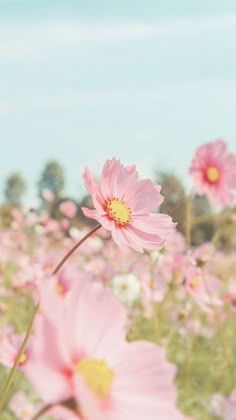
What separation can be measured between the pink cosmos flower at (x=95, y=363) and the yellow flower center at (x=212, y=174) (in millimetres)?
997

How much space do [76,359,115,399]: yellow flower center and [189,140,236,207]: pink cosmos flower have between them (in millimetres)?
996

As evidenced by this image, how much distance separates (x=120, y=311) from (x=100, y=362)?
25 millimetres

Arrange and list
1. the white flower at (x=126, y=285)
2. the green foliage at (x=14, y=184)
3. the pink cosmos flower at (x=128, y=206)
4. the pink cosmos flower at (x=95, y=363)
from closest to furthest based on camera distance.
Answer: the pink cosmos flower at (x=95, y=363)
the pink cosmos flower at (x=128, y=206)
the white flower at (x=126, y=285)
the green foliage at (x=14, y=184)

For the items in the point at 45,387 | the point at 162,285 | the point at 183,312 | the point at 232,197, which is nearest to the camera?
the point at 45,387

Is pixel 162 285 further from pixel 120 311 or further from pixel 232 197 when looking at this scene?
pixel 120 311

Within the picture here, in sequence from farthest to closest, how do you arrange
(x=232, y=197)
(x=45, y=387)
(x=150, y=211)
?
(x=232, y=197) → (x=150, y=211) → (x=45, y=387)

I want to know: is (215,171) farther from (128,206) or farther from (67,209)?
(67,209)

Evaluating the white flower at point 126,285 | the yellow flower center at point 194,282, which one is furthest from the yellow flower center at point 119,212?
the white flower at point 126,285

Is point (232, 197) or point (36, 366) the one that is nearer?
point (36, 366)

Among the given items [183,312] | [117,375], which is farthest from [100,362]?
[183,312]

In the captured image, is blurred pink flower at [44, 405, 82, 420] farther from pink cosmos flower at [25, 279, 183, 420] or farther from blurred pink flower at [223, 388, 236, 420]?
blurred pink flower at [223, 388, 236, 420]

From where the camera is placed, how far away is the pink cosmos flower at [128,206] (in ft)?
1.69

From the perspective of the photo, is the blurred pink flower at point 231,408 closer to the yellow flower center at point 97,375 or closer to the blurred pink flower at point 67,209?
the yellow flower center at point 97,375

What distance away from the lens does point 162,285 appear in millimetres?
2109
